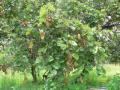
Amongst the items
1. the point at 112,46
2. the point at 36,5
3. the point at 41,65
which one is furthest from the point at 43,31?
the point at 112,46

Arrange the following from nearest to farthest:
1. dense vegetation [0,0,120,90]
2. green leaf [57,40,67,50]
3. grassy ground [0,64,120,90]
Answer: green leaf [57,40,67,50]
dense vegetation [0,0,120,90]
grassy ground [0,64,120,90]

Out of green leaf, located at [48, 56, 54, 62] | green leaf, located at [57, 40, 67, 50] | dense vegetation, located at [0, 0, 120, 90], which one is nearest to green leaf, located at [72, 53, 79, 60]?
dense vegetation, located at [0, 0, 120, 90]

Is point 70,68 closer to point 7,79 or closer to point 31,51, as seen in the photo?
point 31,51

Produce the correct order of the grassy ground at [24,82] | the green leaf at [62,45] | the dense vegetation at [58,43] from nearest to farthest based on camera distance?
the green leaf at [62,45] → the dense vegetation at [58,43] → the grassy ground at [24,82]

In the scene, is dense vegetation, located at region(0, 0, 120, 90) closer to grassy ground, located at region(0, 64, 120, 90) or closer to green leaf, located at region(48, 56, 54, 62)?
green leaf, located at region(48, 56, 54, 62)

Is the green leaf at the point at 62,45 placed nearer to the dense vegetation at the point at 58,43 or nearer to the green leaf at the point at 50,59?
the dense vegetation at the point at 58,43

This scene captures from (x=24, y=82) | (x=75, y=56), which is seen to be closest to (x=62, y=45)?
(x=75, y=56)

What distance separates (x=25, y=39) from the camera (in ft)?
22.6

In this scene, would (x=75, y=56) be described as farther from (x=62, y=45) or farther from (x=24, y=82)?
(x=24, y=82)

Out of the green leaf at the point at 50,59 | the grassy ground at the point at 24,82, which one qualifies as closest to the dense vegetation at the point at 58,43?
the green leaf at the point at 50,59

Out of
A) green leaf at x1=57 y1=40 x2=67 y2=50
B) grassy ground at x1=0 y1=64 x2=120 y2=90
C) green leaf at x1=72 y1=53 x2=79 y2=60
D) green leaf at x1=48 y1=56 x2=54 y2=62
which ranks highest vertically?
green leaf at x1=57 y1=40 x2=67 y2=50

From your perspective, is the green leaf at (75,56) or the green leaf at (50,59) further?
the green leaf at (50,59)

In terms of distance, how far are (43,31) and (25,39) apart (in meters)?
0.80

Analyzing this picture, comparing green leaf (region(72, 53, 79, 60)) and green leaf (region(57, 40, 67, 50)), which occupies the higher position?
green leaf (region(57, 40, 67, 50))
